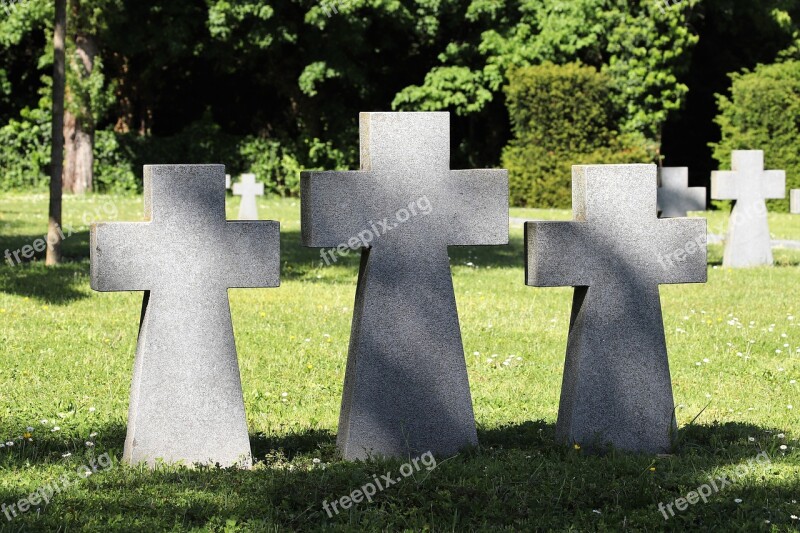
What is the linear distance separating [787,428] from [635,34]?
21.0 meters

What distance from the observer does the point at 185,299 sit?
15.9 ft

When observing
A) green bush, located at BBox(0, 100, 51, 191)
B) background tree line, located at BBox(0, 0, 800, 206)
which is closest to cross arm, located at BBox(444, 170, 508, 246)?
background tree line, located at BBox(0, 0, 800, 206)

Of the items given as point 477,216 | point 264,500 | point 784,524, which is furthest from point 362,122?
point 784,524

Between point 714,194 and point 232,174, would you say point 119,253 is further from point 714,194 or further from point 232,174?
point 232,174

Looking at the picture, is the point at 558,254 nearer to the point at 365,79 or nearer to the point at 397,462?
the point at 397,462

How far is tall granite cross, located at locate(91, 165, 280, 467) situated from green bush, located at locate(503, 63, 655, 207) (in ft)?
65.8

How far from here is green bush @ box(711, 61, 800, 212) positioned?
23703 millimetres

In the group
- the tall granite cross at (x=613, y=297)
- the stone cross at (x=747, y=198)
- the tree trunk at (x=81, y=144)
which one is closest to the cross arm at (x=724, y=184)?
the stone cross at (x=747, y=198)
